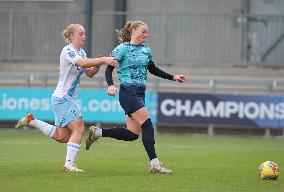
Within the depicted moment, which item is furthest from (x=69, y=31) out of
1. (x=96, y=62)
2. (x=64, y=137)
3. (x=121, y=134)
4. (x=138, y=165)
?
(x=138, y=165)

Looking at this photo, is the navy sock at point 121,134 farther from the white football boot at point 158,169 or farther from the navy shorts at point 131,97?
the white football boot at point 158,169

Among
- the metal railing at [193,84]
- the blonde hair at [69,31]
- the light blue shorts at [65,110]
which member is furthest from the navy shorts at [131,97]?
the metal railing at [193,84]

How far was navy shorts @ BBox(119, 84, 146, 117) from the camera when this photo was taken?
13352mm

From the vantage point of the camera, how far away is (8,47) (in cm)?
A: 2916

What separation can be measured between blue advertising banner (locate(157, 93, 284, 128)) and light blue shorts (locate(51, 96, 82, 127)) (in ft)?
38.3

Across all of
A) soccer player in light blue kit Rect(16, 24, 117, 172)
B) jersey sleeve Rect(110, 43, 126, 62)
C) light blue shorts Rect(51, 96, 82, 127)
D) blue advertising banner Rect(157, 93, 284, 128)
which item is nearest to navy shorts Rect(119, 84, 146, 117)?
jersey sleeve Rect(110, 43, 126, 62)

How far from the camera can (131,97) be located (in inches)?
526

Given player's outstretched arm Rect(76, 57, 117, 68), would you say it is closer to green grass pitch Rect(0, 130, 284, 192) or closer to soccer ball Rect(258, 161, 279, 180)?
green grass pitch Rect(0, 130, 284, 192)

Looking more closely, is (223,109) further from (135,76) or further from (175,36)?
(135,76)

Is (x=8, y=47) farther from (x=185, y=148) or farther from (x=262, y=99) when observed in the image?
(x=185, y=148)

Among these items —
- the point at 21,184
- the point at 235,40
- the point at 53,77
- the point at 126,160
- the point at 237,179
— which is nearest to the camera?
the point at 21,184

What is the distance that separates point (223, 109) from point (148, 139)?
38.5 feet

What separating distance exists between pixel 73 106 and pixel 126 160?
2872 mm

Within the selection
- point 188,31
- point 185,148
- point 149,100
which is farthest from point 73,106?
point 188,31
